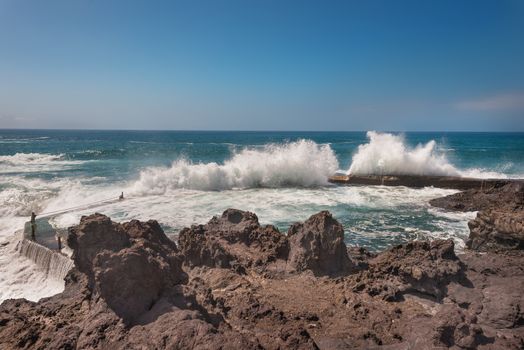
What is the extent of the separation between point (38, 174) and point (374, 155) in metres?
23.2

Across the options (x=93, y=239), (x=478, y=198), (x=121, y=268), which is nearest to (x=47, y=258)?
(x=93, y=239)

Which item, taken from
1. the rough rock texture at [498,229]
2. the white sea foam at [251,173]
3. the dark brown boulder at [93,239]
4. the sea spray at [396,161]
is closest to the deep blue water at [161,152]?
the sea spray at [396,161]

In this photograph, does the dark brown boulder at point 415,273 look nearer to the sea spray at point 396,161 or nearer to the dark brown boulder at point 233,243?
the dark brown boulder at point 233,243

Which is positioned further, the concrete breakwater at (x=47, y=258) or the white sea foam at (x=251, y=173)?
the white sea foam at (x=251, y=173)

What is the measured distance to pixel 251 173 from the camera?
21.1 m

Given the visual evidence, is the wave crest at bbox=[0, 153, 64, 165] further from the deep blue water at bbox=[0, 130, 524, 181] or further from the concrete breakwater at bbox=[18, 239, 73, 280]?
the concrete breakwater at bbox=[18, 239, 73, 280]

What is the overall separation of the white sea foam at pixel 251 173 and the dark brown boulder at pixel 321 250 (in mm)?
12989

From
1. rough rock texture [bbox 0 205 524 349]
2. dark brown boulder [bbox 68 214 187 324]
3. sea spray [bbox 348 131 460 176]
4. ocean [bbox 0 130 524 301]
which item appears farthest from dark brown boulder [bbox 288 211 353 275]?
sea spray [bbox 348 131 460 176]

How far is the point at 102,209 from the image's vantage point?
13938mm

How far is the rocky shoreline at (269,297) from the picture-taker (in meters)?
3.55

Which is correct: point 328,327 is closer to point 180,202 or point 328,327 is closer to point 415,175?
point 180,202

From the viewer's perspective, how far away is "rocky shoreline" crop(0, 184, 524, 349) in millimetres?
3549

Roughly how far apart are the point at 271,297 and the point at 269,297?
1.1 inches

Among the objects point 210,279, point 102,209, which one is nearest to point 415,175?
point 102,209
